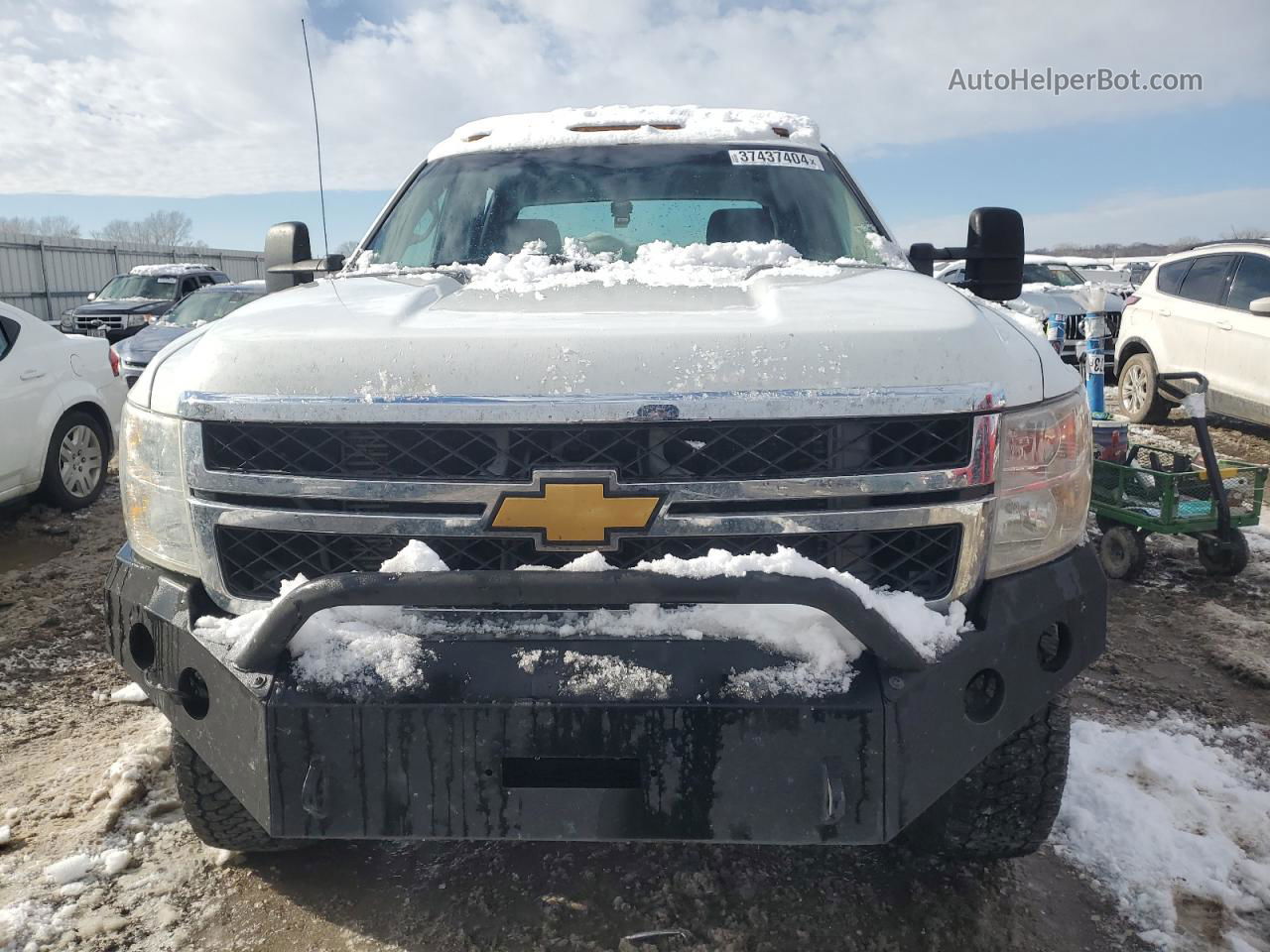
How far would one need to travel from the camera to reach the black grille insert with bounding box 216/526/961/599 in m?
1.95

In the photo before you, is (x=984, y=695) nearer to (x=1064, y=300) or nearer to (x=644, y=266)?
(x=644, y=266)

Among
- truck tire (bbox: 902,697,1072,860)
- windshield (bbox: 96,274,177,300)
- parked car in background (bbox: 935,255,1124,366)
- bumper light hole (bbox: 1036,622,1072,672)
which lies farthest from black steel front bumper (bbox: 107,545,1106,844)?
windshield (bbox: 96,274,177,300)

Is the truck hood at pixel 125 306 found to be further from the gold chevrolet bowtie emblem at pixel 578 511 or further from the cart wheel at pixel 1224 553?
the gold chevrolet bowtie emblem at pixel 578 511

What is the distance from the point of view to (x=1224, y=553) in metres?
5.09

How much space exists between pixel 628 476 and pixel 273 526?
76 cm

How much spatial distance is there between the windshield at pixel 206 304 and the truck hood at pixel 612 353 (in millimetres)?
11342

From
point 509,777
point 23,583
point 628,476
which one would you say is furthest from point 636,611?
point 23,583

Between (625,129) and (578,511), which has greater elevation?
(625,129)

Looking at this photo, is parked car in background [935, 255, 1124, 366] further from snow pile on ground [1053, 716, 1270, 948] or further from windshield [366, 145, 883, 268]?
snow pile on ground [1053, 716, 1270, 948]

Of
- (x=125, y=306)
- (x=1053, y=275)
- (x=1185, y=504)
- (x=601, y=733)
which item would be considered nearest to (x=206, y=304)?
(x=125, y=306)

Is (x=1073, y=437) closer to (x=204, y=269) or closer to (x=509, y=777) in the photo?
(x=509, y=777)

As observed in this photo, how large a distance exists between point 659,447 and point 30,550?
5.61 metres

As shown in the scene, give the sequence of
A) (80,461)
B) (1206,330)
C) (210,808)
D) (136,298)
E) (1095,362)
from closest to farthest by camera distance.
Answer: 1. (210,808)
2. (1095,362)
3. (80,461)
4. (1206,330)
5. (136,298)

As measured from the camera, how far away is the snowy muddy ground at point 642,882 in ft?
7.60
